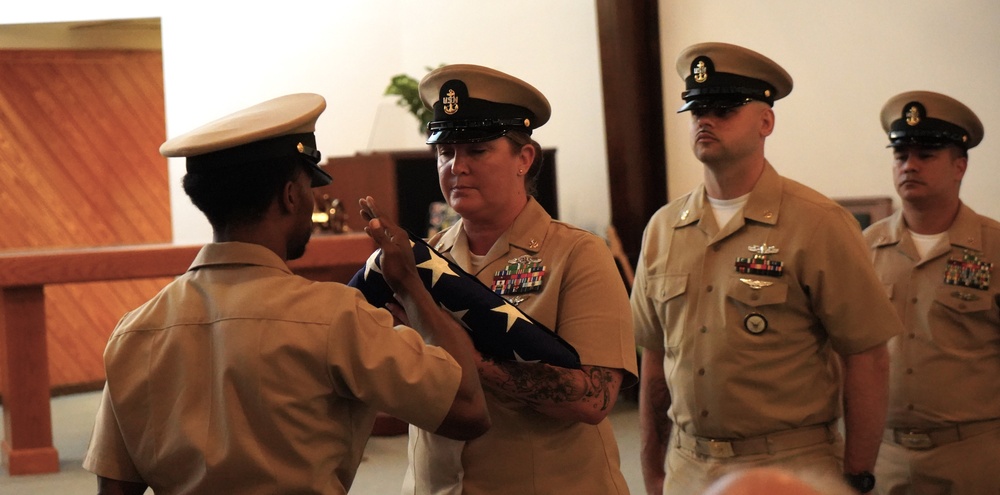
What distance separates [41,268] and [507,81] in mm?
3767

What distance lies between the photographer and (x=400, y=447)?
5.84 metres

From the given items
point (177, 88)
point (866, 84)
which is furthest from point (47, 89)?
point (866, 84)

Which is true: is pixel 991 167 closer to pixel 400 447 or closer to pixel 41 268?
pixel 400 447

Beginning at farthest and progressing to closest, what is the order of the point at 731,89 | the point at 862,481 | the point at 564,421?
the point at 731,89 < the point at 862,481 < the point at 564,421

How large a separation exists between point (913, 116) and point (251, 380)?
2.51 metres

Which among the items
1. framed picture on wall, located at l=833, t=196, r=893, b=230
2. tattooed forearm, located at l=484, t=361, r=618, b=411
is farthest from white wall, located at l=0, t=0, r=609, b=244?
tattooed forearm, located at l=484, t=361, r=618, b=411

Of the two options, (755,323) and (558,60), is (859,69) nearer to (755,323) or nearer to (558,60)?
(558,60)

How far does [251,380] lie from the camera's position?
1635 millimetres

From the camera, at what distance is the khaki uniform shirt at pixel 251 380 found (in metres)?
1.64

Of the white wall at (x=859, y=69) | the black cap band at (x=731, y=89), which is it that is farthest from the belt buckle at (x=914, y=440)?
the white wall at (x=859, y=69)

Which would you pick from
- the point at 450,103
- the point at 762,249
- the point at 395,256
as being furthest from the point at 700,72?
the point at 395,256

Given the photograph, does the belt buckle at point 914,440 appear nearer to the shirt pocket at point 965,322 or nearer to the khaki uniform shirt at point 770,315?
the shirt pocket at point 965,322

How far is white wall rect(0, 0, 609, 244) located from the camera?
8.04 m

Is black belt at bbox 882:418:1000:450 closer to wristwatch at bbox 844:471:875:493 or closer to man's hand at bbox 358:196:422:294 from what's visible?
wristwatch at bbox 844:471:875:493
